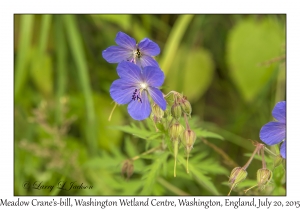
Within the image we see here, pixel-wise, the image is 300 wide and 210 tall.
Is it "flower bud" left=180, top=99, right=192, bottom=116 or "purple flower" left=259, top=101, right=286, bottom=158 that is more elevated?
"flower bud" left=180, top=99, right=192, bottom=116

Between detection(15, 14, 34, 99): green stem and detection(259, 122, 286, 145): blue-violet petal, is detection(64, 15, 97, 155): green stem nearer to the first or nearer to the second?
detection(15, 14, 34, 99): green stem

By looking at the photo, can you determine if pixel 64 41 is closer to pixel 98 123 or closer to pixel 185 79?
pixel 98 123

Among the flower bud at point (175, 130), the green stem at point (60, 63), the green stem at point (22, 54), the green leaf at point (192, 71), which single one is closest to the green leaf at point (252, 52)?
the green leaf at point (192, 71)

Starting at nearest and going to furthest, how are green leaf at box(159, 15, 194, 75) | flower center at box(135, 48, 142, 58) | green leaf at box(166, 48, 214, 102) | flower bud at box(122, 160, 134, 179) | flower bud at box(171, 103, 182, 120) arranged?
flower bud at box(171, 103, 182, 120) < flower center at box(135, 48, 142, 58) < flower bud at box(122, 160, 134, 179) < green leaf at box(159, 15, 194, 75) < green leaf at box(166, 48, 214, 102)

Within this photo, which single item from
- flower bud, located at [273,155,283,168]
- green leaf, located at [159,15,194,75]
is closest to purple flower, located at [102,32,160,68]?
flower bud, located at [273,155,283,168]

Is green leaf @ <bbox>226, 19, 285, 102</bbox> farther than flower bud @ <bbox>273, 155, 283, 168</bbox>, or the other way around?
green leaf @ <bbox>226, 19, 285, 102</bbox>

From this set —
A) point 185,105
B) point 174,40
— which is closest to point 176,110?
point 185,105

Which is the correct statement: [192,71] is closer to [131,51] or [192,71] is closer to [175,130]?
[131,51]
